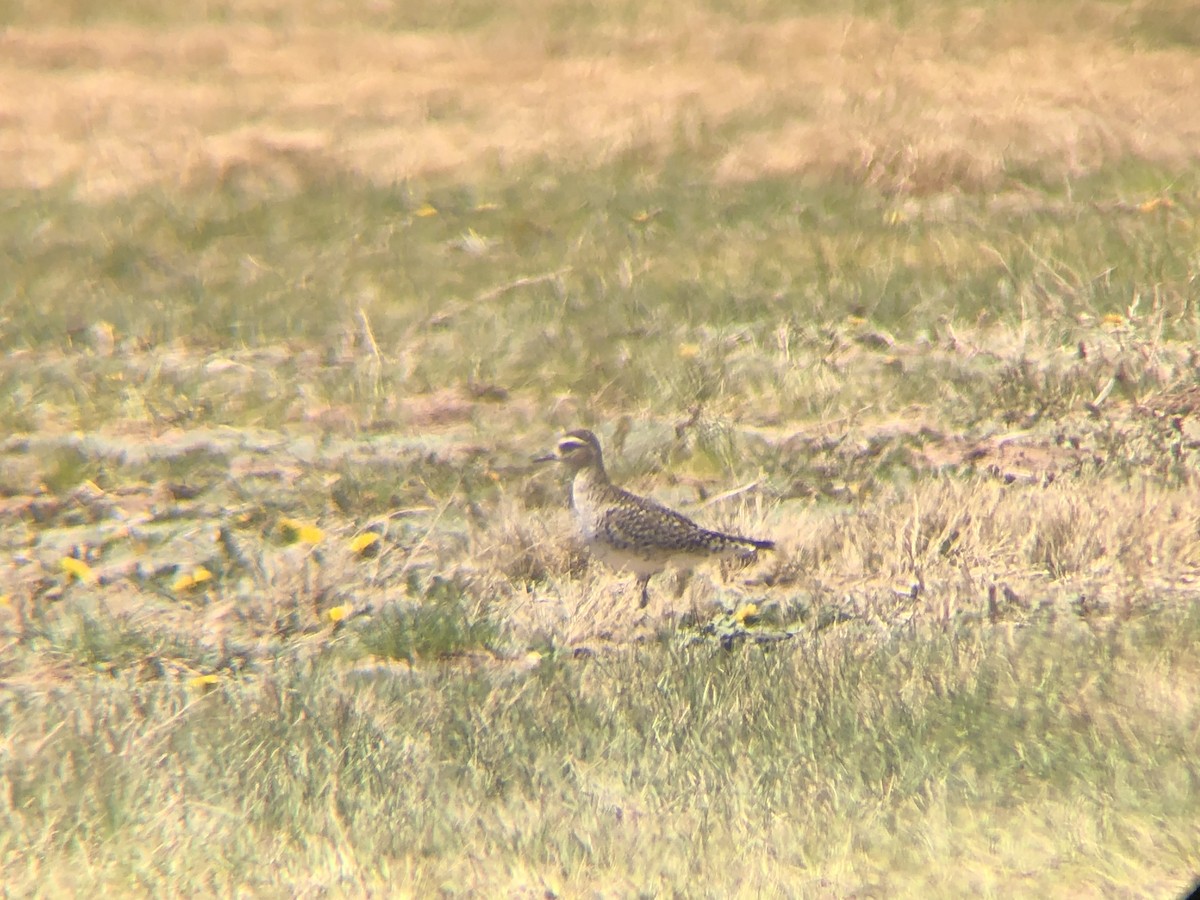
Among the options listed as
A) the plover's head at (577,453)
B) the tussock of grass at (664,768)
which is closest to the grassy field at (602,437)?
the tussock of grass at (664,768)

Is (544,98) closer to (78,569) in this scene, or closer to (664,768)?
(78,569)

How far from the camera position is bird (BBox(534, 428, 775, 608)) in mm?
4801

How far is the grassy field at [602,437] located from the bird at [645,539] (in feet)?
0.31

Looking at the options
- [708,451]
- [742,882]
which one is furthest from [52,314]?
[742,882]

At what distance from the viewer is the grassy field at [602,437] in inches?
141

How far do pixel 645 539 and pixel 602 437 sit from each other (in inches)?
58.5

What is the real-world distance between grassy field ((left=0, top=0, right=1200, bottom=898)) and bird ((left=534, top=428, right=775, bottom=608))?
0.09 m

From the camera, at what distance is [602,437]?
6254 millimetres

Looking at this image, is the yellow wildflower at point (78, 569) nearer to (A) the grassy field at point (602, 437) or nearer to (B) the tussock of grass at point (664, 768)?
(A) the grassy field at point (602, 437)

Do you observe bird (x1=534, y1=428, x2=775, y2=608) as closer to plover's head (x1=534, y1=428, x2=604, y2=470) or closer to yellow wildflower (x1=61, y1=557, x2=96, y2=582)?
plover's head (x1=534, y1=428, x2=604, y2=470)

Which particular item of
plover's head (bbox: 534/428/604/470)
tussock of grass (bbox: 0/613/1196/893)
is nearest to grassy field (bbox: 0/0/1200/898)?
tussock of grass (bbox: 0/613/1196/893)

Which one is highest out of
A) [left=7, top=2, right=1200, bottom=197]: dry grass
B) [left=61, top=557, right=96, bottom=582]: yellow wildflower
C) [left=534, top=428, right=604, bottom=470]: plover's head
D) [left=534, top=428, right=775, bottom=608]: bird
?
[left=7, top=2, right=1200, bottom=197]: dry grass

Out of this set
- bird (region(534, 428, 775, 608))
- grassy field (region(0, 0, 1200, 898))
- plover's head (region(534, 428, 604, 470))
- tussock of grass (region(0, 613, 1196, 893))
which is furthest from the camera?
plover's head (region(534, 428, 604, 470))

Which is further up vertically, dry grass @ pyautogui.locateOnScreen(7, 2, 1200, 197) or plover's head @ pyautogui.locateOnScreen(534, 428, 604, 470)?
dry grass @ pyautogui.locateOnScreen(7, 2, 1200, 197)
